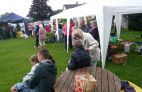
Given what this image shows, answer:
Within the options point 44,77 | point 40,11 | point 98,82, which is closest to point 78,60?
point 98,82

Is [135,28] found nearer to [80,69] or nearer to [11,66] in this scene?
[11,66]

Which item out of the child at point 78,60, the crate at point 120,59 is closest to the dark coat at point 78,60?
the child at point 78,60

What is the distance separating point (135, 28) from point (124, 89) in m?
26.2

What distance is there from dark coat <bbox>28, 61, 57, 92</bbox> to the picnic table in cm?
20

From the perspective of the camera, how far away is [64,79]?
5.89 meters

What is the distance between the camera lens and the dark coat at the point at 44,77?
196 inches

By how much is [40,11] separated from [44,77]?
60.5 metres

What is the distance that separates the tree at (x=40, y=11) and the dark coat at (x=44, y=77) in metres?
57.8

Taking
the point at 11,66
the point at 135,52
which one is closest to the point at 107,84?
the point at 11,66

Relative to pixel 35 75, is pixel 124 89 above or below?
below

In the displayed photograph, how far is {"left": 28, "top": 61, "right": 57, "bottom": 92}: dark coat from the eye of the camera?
4973 millimetres

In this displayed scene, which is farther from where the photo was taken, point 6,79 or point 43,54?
point 6,79

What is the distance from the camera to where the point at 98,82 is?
18.4 ft

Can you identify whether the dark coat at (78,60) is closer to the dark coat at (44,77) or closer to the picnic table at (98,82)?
the picnic table at (98,82)
